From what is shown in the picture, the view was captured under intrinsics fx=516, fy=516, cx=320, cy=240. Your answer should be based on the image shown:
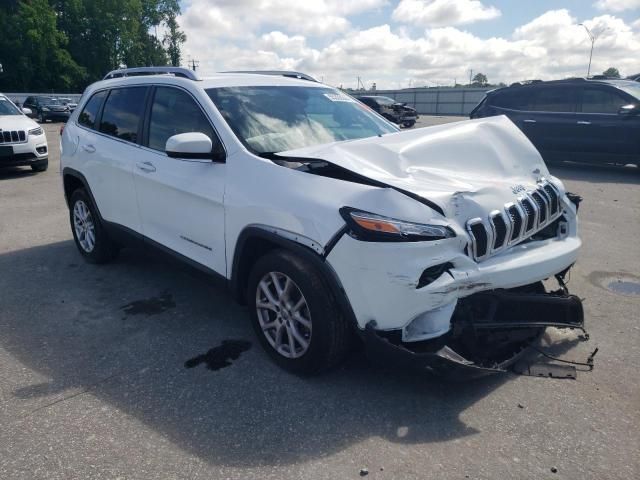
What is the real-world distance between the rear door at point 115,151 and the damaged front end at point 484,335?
8.83 ft

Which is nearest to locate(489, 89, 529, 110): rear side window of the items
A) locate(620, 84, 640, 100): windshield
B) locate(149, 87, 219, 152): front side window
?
locate(620, 84, 640, 100): windshield

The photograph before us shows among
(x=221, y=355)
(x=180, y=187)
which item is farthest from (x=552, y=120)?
(x=221, y=355)

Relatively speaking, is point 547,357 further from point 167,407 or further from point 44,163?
point 44,163

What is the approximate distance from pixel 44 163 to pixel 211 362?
32.9 feet

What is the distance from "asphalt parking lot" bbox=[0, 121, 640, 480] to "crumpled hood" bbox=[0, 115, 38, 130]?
7662 millimetres

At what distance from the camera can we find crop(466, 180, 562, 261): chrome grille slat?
2785 mm

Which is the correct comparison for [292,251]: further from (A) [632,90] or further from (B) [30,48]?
(B) [30,48]

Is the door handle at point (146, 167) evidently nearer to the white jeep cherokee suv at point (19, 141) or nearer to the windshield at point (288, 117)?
the windshield at point (288, 117)

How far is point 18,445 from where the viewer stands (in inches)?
104

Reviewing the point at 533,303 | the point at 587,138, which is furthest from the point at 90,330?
the point at 587,138

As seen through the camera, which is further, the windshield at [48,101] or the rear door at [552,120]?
the windshield at [48,101]

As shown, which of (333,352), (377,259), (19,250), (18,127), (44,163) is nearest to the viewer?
(377,259)

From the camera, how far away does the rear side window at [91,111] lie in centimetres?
507

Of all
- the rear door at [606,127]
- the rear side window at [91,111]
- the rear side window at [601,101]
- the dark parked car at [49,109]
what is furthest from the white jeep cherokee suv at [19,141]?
the dark parked car at [49,109]
